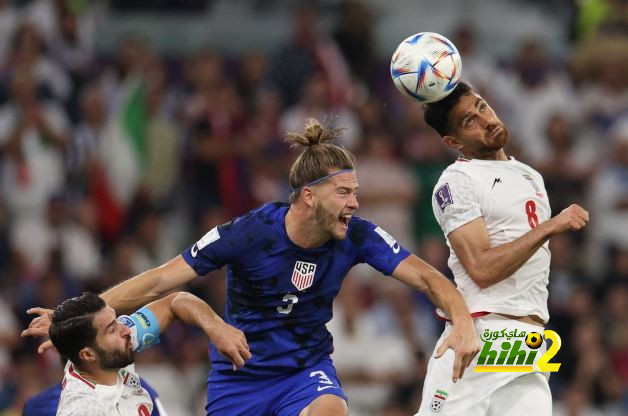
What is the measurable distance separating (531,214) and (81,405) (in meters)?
2.91

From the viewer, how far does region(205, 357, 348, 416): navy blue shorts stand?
7.68 metres

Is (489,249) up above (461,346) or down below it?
above

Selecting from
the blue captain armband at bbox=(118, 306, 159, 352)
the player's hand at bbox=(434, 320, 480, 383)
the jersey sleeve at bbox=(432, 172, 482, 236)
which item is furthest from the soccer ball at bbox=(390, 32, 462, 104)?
the blue captain armband at bbox=(118, 306, 159, 352)

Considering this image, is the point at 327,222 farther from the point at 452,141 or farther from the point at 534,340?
the point at 534,340

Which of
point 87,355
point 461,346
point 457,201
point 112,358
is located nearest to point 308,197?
A: point 457,201

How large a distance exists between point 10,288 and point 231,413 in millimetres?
5907

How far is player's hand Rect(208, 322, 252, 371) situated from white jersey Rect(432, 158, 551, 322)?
142 cm

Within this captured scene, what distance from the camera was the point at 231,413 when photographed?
25.9 feet

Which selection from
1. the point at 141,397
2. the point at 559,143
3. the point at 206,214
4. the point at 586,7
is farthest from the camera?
the point at 586,7

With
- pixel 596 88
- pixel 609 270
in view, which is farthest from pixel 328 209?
pixel 596 88

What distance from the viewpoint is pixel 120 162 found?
14148 mm

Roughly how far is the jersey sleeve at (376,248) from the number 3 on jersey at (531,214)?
77 centimetres

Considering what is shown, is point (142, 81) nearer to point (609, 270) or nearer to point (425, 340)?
point (425, 340)

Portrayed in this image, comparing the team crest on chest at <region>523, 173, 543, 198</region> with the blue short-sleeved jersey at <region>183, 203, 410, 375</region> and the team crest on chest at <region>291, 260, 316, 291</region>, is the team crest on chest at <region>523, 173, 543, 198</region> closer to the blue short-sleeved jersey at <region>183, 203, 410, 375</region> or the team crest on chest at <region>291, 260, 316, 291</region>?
the blue short-sleeved jersey at <region>183, 203, 410, 375</region>
